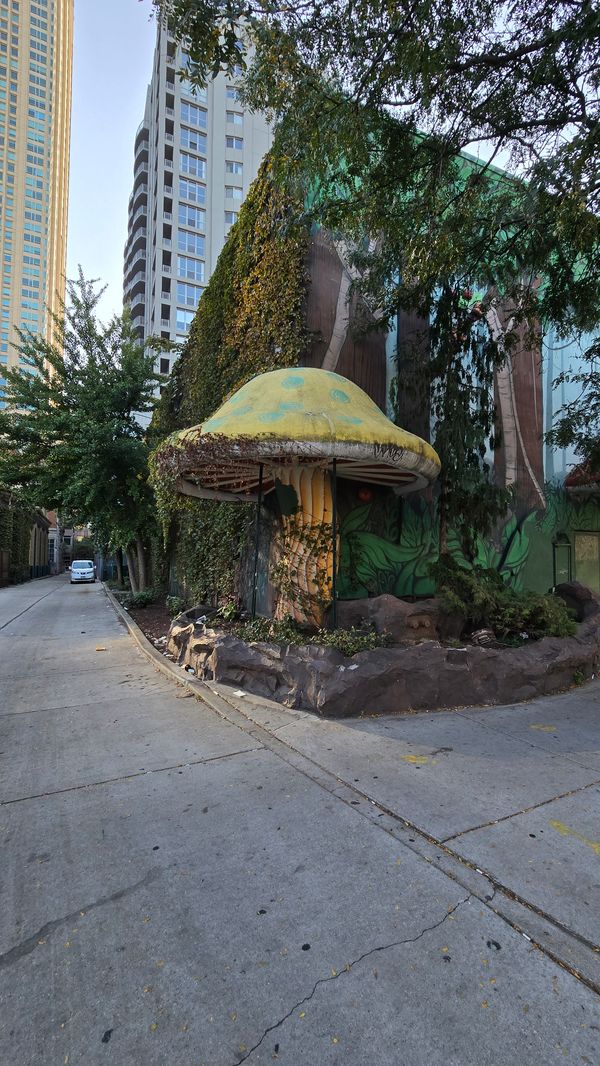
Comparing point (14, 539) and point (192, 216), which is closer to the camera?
point (14, 539)

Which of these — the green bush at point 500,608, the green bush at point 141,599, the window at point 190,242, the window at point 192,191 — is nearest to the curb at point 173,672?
the green bush at point 500,608

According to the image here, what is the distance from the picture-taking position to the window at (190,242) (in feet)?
155

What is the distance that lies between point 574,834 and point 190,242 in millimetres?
54871

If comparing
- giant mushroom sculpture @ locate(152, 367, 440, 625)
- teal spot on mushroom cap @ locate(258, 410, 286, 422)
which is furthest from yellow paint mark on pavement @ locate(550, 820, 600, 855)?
teal spot on mushroom cap @ locate(258, 410, 286, 422)

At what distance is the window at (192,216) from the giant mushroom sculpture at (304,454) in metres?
49.7

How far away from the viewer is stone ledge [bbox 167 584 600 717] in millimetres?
5082

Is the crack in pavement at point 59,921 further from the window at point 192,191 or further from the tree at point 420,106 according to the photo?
the window at point 192,191

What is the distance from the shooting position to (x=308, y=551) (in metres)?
6.74

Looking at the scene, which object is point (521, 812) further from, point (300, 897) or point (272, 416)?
point (272, 416)

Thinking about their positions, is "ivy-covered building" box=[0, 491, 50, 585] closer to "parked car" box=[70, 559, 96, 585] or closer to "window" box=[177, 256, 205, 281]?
"parked car" box=[70, 559, 96, 585]

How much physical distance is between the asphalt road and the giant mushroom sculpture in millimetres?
2533

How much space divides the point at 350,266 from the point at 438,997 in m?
9.82

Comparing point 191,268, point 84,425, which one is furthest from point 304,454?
point 191,268

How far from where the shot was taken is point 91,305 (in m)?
15.5
